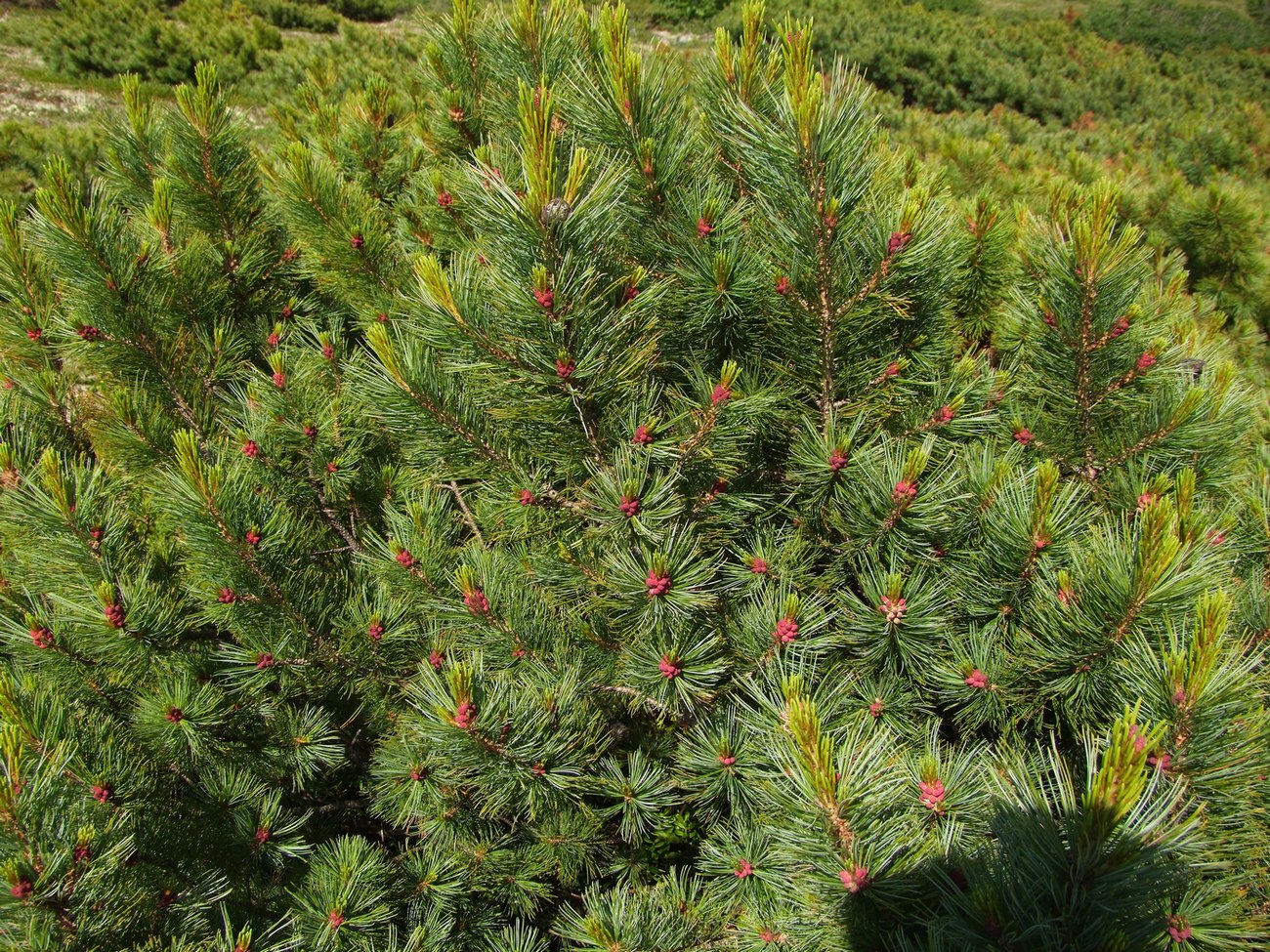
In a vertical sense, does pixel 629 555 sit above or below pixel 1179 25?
below

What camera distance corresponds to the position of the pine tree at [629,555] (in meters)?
1.38

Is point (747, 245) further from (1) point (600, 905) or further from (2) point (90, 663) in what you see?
(2) point (90, 663)

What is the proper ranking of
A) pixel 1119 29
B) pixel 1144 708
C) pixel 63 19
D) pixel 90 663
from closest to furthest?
pixel 1144 708 < pixel 90 663 < pixel 63 19 < pixel 1119 29

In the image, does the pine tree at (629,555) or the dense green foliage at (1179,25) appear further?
the dense green foliage at (1179,25)

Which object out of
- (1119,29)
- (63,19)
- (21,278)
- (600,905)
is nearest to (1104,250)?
(600,905)

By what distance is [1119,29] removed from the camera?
2738 cm

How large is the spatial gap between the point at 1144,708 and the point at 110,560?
2.63 metres

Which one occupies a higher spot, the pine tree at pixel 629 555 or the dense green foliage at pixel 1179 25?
the dense green foliage at pixel 1179 25

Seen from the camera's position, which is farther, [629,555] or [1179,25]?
[1179,25]

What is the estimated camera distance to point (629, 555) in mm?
1695

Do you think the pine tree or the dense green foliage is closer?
the pine tree

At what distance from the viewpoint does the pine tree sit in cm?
138

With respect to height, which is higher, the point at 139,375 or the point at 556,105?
the point at 556,105

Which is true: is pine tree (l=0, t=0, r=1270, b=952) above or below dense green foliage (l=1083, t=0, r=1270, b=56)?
below
